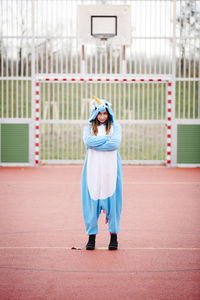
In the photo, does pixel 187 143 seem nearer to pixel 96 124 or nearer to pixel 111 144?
pixel 96 124

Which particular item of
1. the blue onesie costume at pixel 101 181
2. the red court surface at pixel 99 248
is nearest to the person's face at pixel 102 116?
the blue onesie costume at pixel 101 181

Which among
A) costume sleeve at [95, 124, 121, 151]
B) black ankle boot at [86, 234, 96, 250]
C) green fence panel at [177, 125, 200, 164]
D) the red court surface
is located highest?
costume sleeve at [95, 124, 121, 151]

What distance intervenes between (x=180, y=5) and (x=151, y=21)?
101cm

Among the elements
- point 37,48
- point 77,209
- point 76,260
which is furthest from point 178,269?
point 37,48

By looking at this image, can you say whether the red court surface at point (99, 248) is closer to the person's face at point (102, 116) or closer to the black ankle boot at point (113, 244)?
the black ankle boot at point (113, 244)

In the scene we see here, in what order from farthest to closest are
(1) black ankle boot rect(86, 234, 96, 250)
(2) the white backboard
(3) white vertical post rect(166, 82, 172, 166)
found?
(3) white vertical post rect(166, 82, 172, 166) → (2) the white backboard → (1) black ankle boot rect(86, 234, 96, 250)

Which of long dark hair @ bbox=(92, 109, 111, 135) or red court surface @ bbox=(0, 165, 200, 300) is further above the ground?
long dark hair @ bbox=(92, 109, 111, 135)

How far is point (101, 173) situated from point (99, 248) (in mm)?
944

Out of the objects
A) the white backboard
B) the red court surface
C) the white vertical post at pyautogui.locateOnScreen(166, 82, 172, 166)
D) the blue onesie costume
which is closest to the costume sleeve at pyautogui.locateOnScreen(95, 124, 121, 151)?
the blue onesie costume

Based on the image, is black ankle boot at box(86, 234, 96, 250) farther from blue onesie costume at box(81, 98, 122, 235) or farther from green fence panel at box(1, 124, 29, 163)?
green fence panel at box(1, 124, 29, 163)

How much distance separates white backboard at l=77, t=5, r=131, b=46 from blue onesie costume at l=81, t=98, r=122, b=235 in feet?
28.9

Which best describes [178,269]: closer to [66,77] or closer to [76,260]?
[76,260]

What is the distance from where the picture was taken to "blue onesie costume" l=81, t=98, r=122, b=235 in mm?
5668

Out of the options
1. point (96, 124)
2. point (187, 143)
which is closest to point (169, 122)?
point (187, 143)
